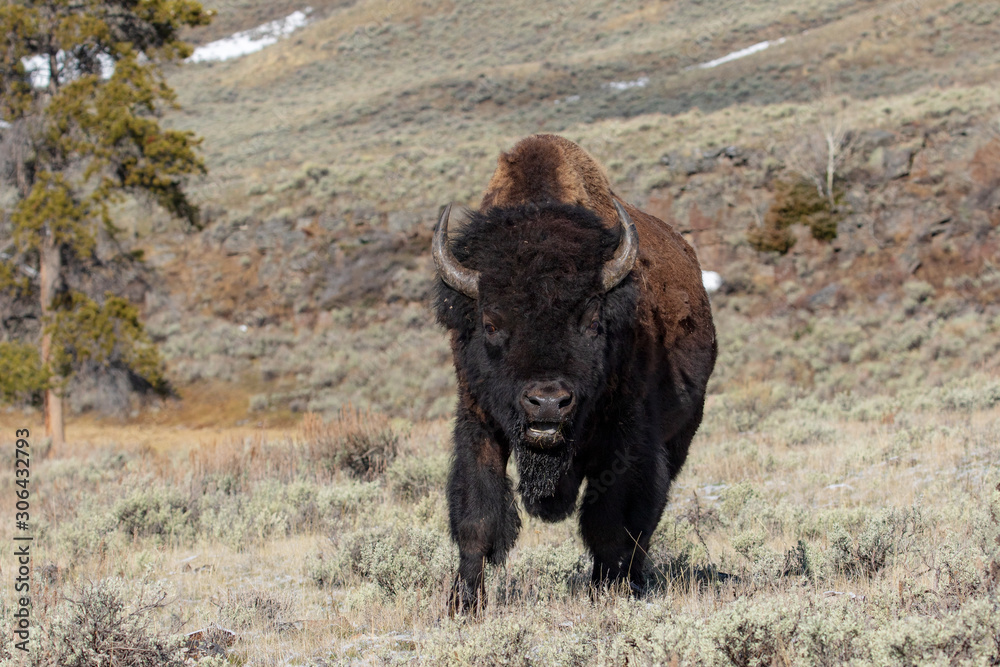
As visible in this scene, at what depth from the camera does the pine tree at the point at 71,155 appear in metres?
15.7

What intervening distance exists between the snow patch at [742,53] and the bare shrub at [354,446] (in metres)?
43.3

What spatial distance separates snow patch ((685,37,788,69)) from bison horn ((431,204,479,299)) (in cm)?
4697

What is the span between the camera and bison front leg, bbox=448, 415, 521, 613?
4.27 metres

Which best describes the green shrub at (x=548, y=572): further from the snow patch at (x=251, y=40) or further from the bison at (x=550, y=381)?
the snow patch at (x=251, y=40)

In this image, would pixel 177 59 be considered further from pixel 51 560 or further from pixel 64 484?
pixel 51 560

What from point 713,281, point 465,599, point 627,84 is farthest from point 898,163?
point 627,84

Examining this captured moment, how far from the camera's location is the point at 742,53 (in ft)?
161

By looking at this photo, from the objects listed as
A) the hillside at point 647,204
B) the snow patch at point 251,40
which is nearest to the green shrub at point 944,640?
the hillside at point 647,204

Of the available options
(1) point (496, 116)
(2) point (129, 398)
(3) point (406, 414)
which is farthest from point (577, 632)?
(1) point (496, 116)

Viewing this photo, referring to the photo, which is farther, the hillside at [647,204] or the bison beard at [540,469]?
the hillside at [647,204]

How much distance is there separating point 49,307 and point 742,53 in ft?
144

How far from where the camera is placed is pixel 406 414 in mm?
17719

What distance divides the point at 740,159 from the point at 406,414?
1413 cm

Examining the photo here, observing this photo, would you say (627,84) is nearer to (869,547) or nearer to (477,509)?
(869,547)
